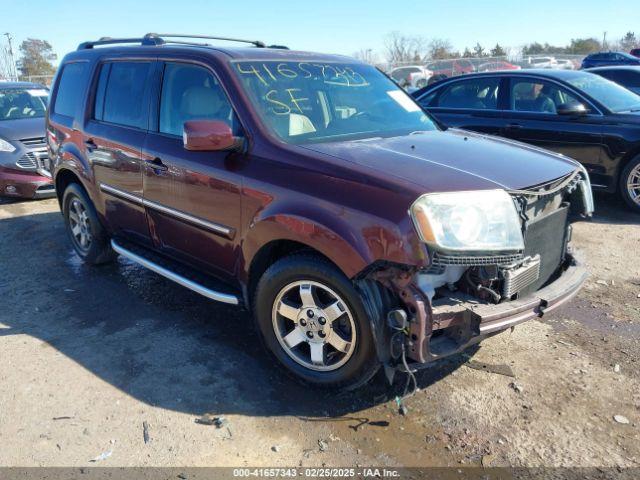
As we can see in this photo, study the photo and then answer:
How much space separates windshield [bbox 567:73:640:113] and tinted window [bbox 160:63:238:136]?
16.9 ft

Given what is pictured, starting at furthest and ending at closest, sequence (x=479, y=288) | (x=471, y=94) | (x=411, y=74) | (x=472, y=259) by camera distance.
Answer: (x=411, y=74) → (x=471, y=94) → (x=479, y=288) → (x=472, y=259)

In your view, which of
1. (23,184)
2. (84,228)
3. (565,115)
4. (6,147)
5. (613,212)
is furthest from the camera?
(6,147)

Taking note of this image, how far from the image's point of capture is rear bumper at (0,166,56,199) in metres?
7.88

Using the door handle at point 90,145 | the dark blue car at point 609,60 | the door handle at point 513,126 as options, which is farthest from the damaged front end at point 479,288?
the dark blue car at point 609,60

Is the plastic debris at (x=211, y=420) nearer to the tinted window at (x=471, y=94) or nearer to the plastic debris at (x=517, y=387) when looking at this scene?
the plastic debris at (x=517, y=387)

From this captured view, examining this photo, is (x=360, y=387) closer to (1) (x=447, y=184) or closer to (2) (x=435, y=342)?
(2) (x=435, y=342)

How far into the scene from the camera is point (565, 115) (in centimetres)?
668

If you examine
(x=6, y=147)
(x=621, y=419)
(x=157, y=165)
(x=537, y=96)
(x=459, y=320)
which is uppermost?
(x=537, y=96)

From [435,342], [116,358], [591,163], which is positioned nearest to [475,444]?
[435,342]

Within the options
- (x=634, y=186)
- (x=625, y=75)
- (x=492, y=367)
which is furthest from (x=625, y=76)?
(x=492, y=367)

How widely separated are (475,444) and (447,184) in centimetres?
135

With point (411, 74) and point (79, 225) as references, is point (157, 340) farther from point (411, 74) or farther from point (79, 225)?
point (411, 74)

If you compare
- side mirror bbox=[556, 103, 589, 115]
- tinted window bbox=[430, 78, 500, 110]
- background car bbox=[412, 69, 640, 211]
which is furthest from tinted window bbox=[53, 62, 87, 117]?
side mirror bbox=[556, 103, 589, 115]

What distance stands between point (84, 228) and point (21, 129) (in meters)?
4.11
